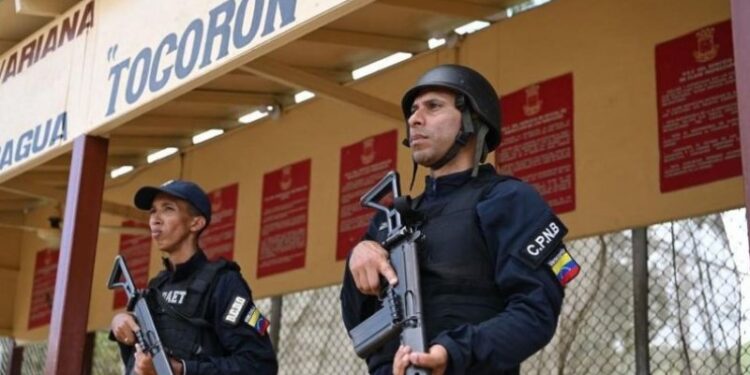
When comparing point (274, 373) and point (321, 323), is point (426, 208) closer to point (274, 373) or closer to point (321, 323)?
point (274, 373)

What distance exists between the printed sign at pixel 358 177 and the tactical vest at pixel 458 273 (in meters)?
3.95

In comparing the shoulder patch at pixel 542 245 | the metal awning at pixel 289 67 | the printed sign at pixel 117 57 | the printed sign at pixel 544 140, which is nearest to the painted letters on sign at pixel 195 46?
the printed sign at pixel 117 57

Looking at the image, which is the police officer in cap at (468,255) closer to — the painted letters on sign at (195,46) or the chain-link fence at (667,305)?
the painted letters on sign at (195,46)

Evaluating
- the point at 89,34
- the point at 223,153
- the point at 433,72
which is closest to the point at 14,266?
the point at 223,153

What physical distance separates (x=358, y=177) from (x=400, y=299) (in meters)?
4.40

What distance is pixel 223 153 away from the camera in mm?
8688

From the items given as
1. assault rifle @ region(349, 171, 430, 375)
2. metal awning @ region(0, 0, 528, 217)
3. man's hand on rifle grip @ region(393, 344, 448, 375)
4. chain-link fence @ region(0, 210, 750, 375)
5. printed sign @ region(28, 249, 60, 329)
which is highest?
metal awning @ region(0, 0, 528, 217)

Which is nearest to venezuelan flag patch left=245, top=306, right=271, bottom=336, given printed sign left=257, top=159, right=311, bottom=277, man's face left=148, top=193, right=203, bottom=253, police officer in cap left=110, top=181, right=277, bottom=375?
police officer in cap left=110, top=181, right=277, bottom=375

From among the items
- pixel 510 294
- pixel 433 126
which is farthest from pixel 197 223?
pixel 510 294

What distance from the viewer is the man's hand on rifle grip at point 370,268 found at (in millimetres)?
3209

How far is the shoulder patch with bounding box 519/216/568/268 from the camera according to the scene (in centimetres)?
310

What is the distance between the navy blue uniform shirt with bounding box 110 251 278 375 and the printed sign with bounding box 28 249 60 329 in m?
5.31

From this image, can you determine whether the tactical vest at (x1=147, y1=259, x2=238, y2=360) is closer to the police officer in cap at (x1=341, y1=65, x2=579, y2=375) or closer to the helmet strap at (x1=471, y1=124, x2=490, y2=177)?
the police officer in cap at (x1=341, y1=65, x2=579, y2=375)

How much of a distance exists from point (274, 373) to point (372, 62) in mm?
3022
